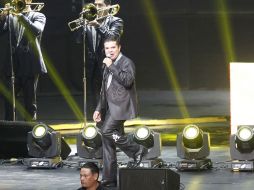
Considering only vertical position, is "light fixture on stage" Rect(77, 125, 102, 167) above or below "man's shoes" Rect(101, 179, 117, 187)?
above

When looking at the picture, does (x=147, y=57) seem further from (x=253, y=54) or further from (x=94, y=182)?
(x=94, y=182)

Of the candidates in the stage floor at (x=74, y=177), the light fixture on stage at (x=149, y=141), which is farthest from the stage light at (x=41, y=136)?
the light fixture on stage at (x=149, y=141)

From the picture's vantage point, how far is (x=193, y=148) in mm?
13086

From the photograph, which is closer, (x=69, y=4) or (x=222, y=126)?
(x=222, y=126)

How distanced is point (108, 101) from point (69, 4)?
31.9 ft

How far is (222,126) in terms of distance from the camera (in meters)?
17.6

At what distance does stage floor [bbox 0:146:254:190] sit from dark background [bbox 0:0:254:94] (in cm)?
816

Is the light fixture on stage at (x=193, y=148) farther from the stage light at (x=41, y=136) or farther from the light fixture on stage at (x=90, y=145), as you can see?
the stage light at (x=41, y=136)

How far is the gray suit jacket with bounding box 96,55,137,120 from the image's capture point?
11.4 m

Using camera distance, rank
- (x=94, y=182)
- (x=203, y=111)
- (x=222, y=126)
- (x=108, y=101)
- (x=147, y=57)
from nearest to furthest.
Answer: (x=94, y=182), (x=108, y=101), (x=222, y=126), (x=203, y=111), (x=147, y=57)

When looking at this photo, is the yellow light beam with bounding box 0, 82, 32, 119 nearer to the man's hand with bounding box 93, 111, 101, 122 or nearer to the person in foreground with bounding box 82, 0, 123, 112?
the person in foreground with bounding box 82, 0, 123, 112

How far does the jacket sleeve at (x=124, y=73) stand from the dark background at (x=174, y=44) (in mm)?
10121

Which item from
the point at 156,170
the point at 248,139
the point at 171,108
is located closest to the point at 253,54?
the point at 171,108

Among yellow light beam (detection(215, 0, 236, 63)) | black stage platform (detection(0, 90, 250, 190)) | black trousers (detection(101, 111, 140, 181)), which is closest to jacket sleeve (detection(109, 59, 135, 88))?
black trousers (detection(101, 111, 140, 181))
